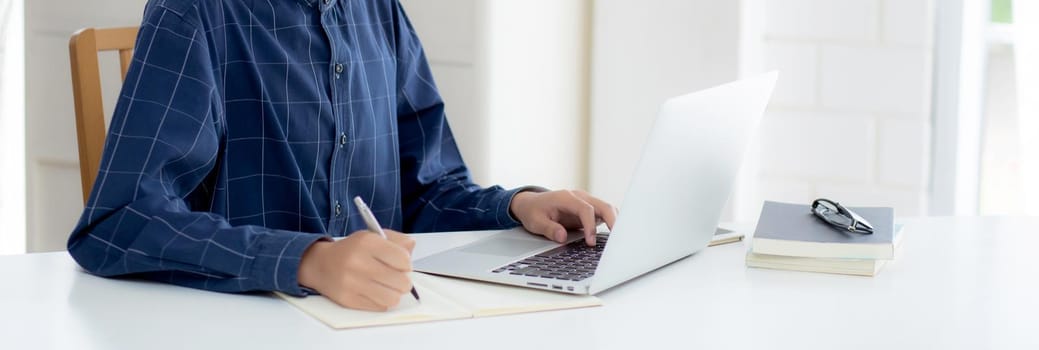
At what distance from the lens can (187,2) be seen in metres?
1.26

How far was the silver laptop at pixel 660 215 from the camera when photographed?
3.33 ft

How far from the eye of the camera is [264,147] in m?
1.38

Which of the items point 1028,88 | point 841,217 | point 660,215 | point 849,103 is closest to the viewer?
point 660,215

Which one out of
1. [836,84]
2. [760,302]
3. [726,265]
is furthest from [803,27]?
[760,302]

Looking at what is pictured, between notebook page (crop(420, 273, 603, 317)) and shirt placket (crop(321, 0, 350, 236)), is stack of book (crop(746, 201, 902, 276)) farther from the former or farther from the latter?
shirt placket (crop(321, 0, 350, 236))

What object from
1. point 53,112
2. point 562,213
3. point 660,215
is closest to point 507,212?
point 562,213

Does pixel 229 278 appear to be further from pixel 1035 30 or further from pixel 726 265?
pixel 1035 30

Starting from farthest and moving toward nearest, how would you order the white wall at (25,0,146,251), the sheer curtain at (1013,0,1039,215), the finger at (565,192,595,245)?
the white wall at (25,0,146,251)
the sheer curtain at (1013,0,1039,215)
the finger at (565,192,595,245)

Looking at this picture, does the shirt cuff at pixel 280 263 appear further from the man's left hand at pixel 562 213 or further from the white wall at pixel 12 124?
the white wall at pixel 12 124

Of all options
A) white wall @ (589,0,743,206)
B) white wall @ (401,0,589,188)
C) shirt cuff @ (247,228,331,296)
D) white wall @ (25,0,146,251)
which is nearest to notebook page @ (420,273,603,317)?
shirt cuff @ (247,228,331,296)

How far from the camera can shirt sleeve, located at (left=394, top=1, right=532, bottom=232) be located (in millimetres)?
1546

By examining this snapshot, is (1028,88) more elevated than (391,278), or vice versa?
(1028,88)

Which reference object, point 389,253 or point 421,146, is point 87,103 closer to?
point 421,146

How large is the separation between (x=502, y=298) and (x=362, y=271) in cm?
12
